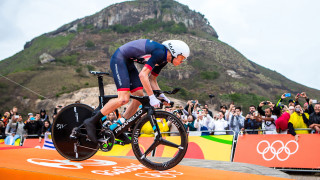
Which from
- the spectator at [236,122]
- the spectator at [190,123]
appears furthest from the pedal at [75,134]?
the spectator at [236,122]

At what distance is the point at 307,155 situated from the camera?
28.8ft

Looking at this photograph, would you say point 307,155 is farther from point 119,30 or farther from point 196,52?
point 119,30

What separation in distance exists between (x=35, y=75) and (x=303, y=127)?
91374 mm

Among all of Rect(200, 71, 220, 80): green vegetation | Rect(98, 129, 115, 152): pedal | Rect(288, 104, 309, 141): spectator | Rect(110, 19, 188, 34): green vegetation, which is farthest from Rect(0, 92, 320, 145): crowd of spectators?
Rect(110, 19, 188, 34): green vegetation

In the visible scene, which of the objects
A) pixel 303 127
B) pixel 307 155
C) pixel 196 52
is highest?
pixel 196 52

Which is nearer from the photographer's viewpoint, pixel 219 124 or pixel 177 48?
pixel 177 48

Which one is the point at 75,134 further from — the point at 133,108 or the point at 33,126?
the point at 33,126

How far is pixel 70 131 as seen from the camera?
5.45 meters

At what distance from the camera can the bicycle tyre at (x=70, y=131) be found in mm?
5332

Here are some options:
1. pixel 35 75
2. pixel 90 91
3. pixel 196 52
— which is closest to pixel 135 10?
pixel 196 52

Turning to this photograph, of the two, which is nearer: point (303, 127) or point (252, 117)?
point (303, 127)

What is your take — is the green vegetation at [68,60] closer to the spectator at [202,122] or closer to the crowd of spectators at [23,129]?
the crowd of spectators at [23,129]

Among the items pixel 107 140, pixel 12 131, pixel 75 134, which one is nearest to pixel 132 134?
pixel 107 140

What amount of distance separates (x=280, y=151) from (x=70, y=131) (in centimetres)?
680
